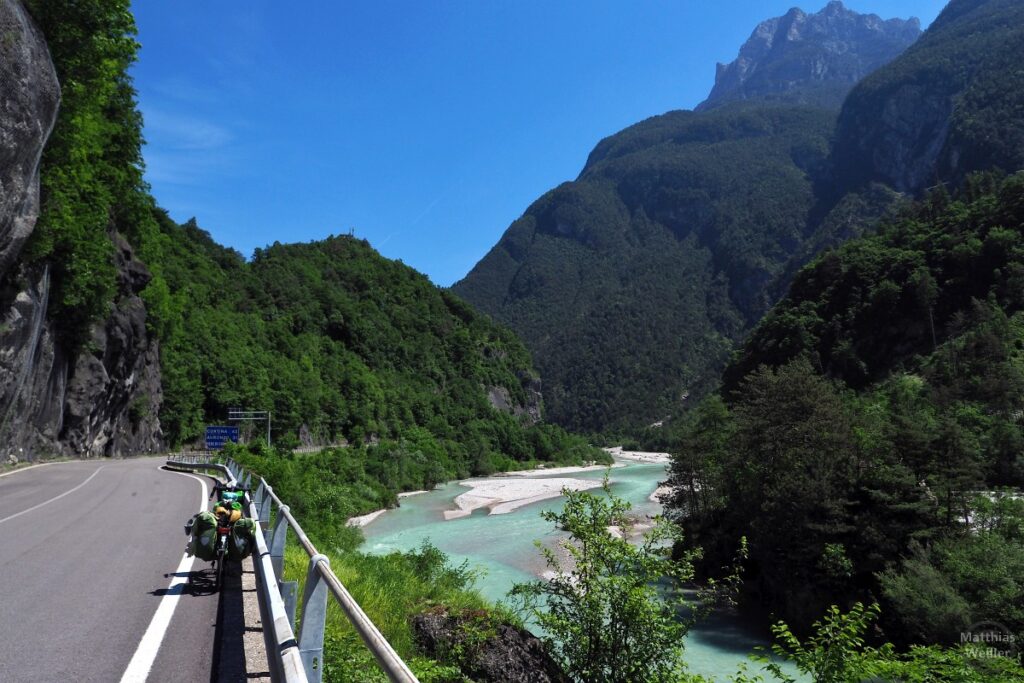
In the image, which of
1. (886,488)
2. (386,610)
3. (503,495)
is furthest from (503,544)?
(503,495)

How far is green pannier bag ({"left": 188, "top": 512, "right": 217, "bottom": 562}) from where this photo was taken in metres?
7.68

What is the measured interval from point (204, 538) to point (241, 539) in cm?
51

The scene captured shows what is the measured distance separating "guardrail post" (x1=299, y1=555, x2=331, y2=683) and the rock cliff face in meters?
23.1

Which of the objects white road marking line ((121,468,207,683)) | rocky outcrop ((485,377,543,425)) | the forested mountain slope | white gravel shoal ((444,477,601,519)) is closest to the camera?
white road marking line ((121,468,207,683))

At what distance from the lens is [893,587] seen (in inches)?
762

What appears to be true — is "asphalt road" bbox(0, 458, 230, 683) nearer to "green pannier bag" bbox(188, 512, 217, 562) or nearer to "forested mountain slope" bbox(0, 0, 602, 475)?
"green pannier bag" bbox(188, 512, 217, 562)

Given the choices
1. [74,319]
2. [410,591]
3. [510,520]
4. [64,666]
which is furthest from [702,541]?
[74,319]

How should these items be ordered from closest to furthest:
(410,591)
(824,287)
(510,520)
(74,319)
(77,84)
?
(410,591) < (77,84) < (74,319) < (510,520) < (824,287)

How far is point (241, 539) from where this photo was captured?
8.09 m

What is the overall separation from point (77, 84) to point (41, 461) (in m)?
20.7

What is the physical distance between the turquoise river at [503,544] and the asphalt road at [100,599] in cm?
591

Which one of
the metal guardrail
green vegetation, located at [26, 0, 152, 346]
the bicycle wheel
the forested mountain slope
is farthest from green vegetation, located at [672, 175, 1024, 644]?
green vegetation, located at [26, 0, 152, 346]

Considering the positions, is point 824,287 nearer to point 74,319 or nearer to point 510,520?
point 510,520

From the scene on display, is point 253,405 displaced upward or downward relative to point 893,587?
upward
